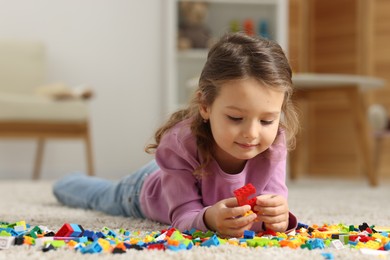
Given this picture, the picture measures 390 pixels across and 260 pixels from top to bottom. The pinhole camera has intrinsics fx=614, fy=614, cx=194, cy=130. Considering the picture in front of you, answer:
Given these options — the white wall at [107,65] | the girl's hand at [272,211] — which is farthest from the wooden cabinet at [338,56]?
the girl's hand at [272,211]

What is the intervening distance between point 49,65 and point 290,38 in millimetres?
1729

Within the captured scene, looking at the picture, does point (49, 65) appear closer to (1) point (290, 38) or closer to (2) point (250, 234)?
(1) point (290, 38)

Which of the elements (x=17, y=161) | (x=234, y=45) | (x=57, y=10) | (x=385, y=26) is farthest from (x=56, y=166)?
(x=234, y=45)

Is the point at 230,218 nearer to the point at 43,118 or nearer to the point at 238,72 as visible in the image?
the point at 238,72

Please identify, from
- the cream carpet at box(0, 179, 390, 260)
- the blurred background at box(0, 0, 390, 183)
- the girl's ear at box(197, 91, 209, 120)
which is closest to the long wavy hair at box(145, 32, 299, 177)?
the girl's ear at box(197, 91, 209, 120)

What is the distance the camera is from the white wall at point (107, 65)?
13.1ft

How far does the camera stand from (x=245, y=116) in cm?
108

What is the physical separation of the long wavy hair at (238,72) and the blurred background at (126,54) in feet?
8.33

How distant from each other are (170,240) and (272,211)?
213mm

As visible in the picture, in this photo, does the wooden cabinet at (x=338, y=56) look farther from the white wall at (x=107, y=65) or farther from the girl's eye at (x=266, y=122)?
the girl's eye at (x=266, y=122)

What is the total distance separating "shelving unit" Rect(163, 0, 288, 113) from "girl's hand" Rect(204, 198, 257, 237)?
2.73m

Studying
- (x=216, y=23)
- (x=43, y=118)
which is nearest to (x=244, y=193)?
(x=43, y=118)

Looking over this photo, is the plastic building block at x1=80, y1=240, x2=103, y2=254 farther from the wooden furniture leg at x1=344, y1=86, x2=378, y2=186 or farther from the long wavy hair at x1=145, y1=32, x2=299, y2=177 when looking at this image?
the wooden furniture leg at x1=344, y1=86, x2=378, y2=186

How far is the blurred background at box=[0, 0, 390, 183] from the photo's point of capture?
387cm
